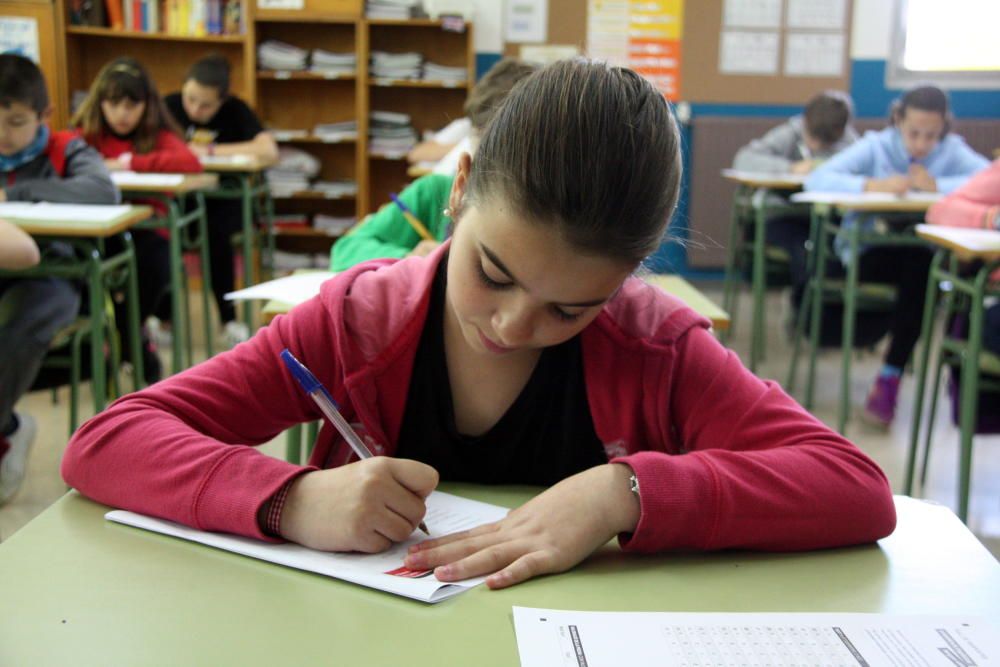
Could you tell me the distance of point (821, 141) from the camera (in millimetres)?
5000

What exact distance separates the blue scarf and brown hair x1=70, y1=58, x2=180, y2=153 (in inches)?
38.1

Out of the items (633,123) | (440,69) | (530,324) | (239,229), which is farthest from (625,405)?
(440,69)

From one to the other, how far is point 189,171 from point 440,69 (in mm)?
2271

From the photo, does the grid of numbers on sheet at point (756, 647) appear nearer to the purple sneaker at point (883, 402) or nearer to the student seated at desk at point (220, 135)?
the purple sneaker at point (883, 402)

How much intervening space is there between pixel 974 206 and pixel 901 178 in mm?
968

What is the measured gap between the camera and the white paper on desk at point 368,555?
75 cm

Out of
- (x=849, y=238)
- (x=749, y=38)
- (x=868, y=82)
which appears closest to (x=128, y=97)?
(x=849, y=238)

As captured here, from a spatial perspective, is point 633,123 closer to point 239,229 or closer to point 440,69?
point 239,229

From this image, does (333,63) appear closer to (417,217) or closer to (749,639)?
(417,217)

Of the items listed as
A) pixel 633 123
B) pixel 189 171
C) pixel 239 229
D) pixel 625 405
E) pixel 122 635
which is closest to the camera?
pixel 122 635

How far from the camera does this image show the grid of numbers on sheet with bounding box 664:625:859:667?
651 mm

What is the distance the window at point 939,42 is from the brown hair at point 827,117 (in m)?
1.51

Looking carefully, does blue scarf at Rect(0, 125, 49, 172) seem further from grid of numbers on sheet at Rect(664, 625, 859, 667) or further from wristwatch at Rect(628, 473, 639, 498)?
grid of numbers on sheet at Rect(664, 625, 859, 667)

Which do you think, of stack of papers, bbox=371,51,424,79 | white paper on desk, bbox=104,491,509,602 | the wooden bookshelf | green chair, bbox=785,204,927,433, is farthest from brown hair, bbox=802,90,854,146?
white paper on desk, bbox=104,491,509,602
